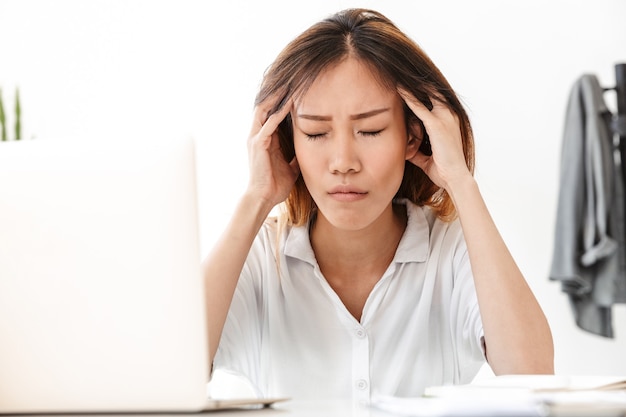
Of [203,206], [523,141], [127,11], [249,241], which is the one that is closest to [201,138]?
[203,206]

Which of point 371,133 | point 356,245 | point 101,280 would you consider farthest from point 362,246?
point 101,280

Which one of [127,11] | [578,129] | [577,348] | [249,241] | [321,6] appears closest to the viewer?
[578,129]

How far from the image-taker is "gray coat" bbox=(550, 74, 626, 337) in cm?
113

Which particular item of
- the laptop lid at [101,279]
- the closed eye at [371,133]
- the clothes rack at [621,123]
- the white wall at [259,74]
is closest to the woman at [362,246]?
the closed eye at [371,133]

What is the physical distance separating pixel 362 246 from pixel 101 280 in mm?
975

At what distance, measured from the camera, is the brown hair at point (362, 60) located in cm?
174

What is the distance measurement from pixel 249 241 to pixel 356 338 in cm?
33

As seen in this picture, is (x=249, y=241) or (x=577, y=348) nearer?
(x=249, y=241)

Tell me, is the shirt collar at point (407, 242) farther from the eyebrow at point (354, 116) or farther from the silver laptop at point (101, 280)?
the silver laptop at point (101, 280)

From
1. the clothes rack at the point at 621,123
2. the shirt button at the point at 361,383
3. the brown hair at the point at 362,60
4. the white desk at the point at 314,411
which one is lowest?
the shirt button at the point at 361,383

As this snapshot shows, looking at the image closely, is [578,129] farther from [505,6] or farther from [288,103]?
[505,6]

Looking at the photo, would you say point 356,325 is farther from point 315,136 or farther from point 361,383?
point 315,136

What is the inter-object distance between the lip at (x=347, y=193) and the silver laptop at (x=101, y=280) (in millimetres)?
718

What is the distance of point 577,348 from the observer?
2.81 m
